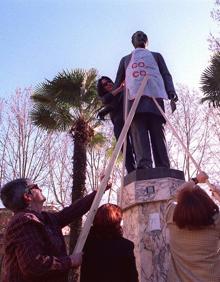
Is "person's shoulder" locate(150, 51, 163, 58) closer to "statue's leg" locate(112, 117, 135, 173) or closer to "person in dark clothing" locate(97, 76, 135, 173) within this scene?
"person in dark clothing" locate(97, 76, 135, 173)

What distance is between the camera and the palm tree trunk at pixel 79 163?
11.6 metres

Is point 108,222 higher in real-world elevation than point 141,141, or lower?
lower

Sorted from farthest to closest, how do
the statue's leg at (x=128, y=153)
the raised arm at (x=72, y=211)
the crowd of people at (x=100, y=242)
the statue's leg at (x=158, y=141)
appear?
the statue's leg at (x=128, y=153) → the statue's leg at (x=158, y=141) → the raised arm at (x=72, y=211) → the crowd of people at (x=100, y=242)

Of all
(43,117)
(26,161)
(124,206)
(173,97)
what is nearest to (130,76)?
(173,97)

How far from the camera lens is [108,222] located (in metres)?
3.12

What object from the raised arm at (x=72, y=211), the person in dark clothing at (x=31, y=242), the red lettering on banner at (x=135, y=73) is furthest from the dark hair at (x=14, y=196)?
the red lettering on banner at (x=135, y=73)

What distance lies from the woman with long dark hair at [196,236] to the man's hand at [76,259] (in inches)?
27.0

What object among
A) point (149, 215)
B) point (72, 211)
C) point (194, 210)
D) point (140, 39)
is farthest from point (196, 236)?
point (140, 39)

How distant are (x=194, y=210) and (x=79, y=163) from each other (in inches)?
363

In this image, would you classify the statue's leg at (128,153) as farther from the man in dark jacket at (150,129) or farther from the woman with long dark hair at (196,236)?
the woman with long dark hair at (196,236)

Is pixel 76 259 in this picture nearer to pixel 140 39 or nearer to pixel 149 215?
pixel 149 215

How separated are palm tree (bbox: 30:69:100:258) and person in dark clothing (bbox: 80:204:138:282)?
29.2 feet

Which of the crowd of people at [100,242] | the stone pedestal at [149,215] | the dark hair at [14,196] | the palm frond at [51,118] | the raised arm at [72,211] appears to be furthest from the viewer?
the palm frond at [51,118]

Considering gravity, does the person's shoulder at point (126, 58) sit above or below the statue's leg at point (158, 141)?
above
